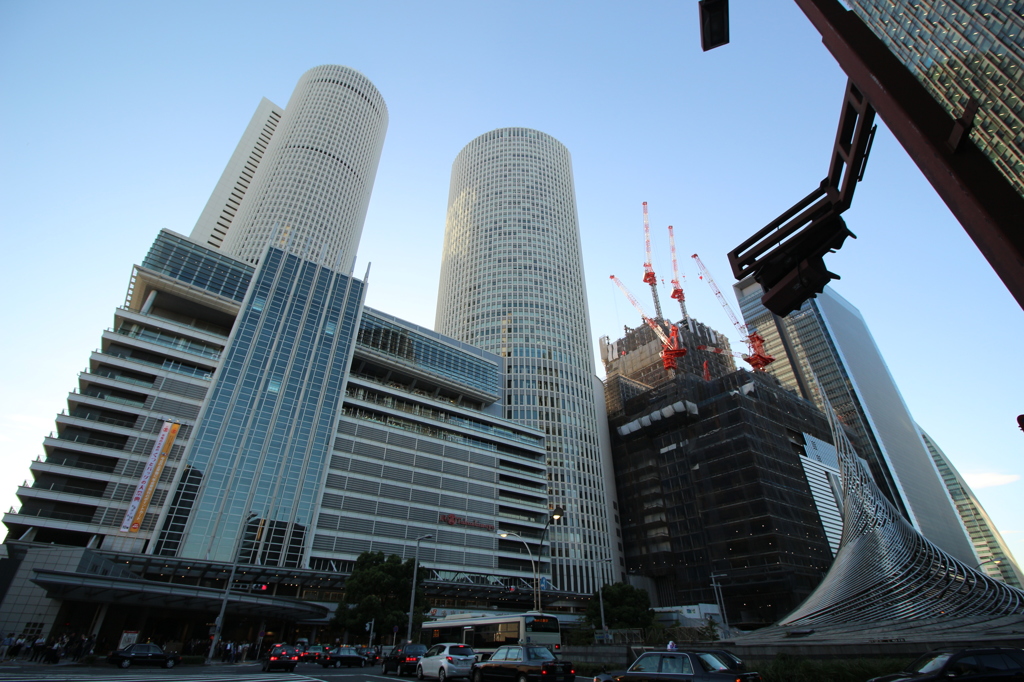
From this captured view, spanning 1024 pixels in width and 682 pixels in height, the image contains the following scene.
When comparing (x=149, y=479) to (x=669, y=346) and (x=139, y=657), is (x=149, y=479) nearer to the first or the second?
(x=139, y=657)

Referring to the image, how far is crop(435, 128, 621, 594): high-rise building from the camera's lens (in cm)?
9356

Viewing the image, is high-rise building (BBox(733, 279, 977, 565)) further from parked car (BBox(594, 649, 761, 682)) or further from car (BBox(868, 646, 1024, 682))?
parked car (BBox(594, 649, 761, 682))

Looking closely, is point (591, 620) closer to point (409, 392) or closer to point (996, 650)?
point (409, 392)

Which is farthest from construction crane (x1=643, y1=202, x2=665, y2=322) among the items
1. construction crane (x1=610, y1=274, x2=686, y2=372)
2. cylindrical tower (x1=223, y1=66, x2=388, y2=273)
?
cylindrical tower (x1=223, y1=66, x2=388, y2=273)

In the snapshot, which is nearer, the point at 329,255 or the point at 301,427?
the point at 301,427

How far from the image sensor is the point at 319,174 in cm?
12519

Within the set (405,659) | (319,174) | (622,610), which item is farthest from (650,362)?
(405,659)

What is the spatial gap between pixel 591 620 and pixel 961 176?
2525 inches

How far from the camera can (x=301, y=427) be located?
210 feet

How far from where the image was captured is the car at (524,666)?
17172mm

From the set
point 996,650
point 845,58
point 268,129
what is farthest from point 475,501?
point 268,129

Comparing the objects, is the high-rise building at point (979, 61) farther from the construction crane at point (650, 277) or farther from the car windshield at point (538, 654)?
the construction crane at point (650, 277)

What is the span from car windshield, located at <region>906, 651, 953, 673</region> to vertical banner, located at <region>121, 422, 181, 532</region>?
61.9 meters

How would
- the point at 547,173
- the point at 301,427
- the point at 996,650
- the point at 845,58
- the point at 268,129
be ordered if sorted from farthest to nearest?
the point at 268,129, the point at 547,173, the point at 301,427, the point at 996,650, the point at 845,58
